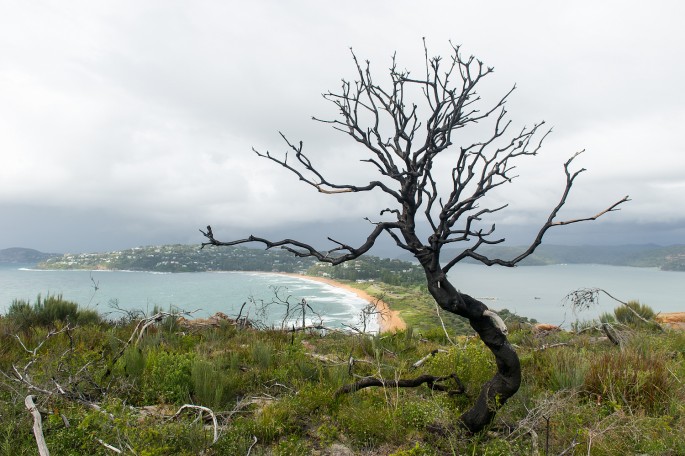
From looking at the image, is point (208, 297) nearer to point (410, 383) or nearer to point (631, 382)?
point (410, 383)

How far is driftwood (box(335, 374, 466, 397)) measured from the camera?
405 centimetres

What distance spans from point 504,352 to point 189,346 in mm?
6407

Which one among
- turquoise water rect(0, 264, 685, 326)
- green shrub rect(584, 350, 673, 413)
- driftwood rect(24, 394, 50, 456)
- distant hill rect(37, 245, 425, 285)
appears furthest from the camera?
distant hill rect(37, 245, 425, 285)

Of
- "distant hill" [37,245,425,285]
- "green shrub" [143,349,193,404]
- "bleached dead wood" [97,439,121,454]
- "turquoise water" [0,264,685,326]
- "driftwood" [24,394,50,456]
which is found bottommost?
"turquoise water" [0,264,685,326]

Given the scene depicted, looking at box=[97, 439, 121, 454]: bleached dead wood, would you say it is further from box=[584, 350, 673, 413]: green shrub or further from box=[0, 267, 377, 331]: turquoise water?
box=[0, 267, 377, 331]: turquoise water

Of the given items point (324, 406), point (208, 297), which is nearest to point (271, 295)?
point (208, 297)

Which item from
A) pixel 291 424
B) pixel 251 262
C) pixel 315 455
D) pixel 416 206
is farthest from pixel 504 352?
pixel 251 262

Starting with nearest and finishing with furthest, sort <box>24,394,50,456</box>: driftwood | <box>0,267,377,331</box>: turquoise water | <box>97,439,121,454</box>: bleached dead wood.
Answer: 1. <box>24,394,50,456</box>: driftwood
2. <box>97,439,121,454</box>: bleached dead wood
3. <box>0,267,377,331</box>: turquoise water

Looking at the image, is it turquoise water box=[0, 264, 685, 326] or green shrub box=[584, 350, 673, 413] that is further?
turquoise water box=[0, 264, 685, 326]

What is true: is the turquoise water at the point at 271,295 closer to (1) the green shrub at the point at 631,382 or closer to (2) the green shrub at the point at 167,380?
(1) the green shrub at the point at 631,382

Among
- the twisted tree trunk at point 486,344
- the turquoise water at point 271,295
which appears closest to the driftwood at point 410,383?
the twisted tree trunk at point 486,344


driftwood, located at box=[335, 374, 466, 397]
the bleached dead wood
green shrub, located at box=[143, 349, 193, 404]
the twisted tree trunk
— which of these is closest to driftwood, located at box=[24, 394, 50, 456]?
the bleached dead wood

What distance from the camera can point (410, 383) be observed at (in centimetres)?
406

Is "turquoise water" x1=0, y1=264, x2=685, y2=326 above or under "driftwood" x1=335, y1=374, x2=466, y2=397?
under
